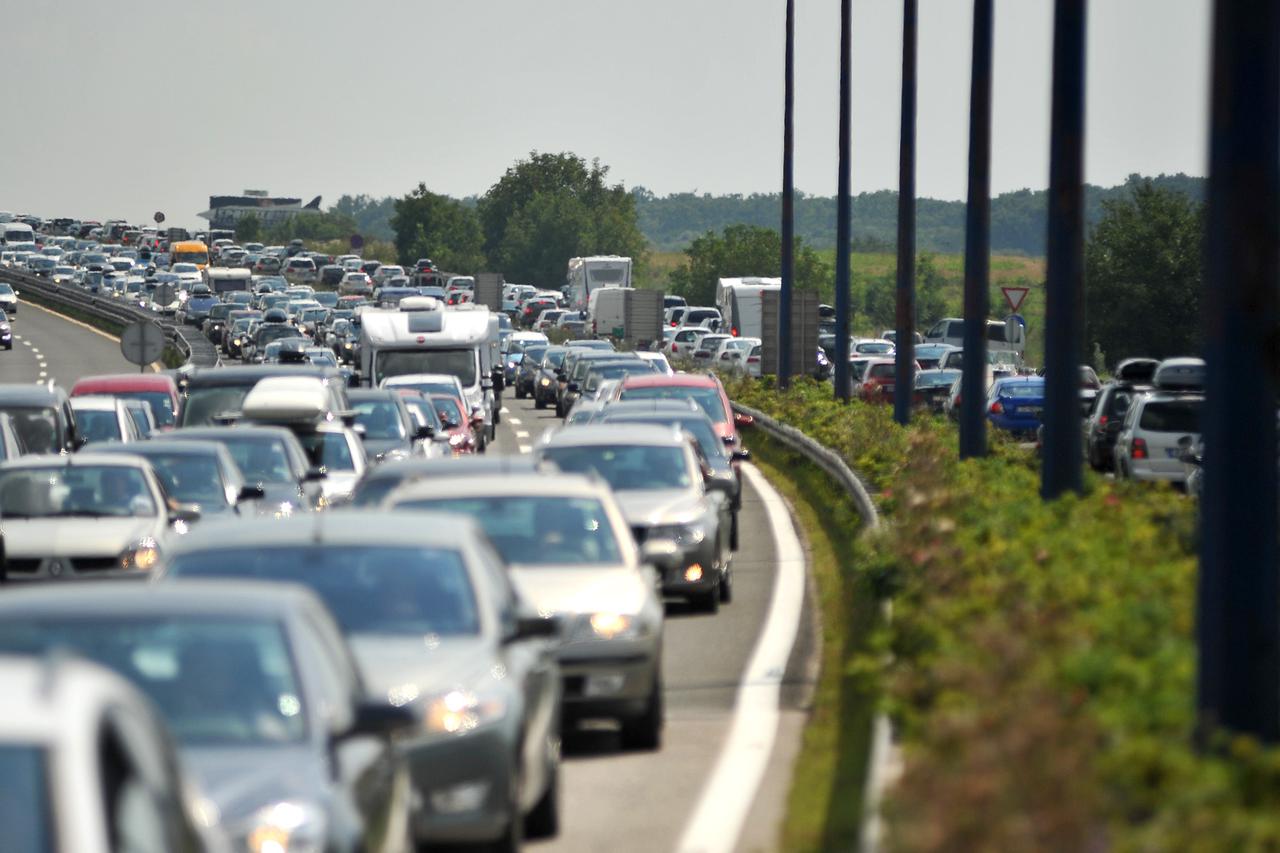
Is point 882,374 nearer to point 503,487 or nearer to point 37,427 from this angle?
point 37,427

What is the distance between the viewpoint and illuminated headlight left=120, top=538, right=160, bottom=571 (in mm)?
18984

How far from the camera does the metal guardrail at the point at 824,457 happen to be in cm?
2343

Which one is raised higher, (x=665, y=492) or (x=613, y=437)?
(x=613, y=437)

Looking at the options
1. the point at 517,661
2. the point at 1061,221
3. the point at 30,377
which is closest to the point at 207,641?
the point at 517,661

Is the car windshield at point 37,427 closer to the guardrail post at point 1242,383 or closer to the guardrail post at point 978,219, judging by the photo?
the guardrail post at point 978,219

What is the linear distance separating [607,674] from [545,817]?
2359mm

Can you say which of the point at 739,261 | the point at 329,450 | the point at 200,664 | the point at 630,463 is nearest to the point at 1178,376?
the point at 329,450

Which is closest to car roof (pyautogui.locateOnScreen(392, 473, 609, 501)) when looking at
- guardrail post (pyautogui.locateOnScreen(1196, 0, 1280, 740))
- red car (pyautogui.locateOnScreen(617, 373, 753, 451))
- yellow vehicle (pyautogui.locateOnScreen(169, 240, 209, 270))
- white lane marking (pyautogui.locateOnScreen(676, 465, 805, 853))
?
white lane marking (pyautogui.locateOnScreen(676, 465, 805, 853))

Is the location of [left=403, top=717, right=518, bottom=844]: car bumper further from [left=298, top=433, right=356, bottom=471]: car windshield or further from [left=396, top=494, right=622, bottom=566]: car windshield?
[left=298, top=433, right=356, bottom=471]: car windshield

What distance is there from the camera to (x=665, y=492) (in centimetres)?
2009

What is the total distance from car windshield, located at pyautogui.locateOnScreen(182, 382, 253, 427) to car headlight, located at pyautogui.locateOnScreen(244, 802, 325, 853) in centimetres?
2395

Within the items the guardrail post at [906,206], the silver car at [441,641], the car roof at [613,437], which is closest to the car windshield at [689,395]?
the guardrail post at [906,206]

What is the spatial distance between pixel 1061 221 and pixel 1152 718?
10.3 meters

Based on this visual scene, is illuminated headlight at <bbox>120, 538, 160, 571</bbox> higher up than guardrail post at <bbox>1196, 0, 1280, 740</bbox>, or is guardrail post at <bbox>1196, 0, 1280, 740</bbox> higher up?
guardrail post at <bbox>1196, 0, 1280, 740</bbox>
